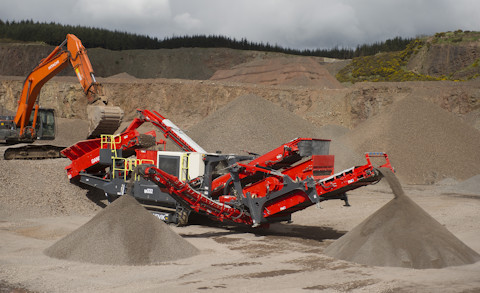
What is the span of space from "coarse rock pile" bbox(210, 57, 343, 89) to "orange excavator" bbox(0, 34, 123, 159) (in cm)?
3003

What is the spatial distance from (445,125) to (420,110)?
4.86 feet

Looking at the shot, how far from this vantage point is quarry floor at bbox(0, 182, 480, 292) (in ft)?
24.0

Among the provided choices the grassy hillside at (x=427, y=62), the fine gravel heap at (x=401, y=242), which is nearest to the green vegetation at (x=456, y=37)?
the grassy hillside at (x=427, y=62)

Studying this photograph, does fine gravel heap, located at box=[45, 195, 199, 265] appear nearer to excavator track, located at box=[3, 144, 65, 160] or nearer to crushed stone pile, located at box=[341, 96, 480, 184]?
excavator track, located at box=[3, 144, 65, 160]

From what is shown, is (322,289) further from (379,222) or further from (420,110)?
(420,110)

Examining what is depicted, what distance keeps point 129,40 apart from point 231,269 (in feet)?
256

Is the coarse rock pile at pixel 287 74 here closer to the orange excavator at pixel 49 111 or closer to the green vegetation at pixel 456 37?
the green vegetation at pixel 456 37

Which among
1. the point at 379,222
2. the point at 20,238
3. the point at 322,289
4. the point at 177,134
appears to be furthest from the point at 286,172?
the point at 20,238

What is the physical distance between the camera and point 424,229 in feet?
29.9

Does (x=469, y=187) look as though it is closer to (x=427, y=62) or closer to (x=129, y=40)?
(x=427, y=62)

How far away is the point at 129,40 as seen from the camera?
271ft

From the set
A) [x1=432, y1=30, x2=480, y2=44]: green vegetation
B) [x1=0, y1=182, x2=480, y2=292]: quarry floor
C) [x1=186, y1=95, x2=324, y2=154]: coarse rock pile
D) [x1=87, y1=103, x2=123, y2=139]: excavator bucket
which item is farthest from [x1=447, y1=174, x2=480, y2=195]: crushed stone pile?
[x1=432, y1=30, x2=480, y2=44]: green vegetation

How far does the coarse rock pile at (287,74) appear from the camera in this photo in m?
47.6

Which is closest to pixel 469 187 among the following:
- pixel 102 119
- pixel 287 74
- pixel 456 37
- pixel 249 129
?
pixel 249 129
